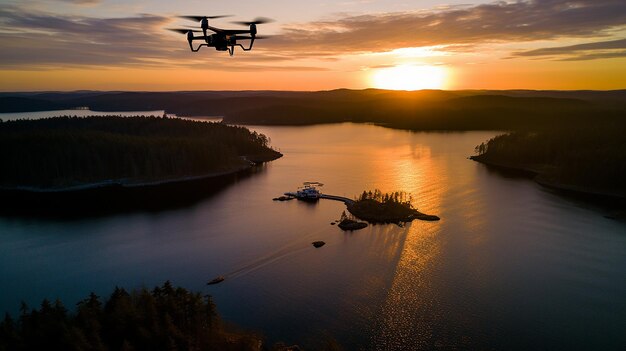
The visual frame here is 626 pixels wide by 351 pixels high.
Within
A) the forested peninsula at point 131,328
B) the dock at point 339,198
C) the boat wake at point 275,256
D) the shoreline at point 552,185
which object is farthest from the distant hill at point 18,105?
the forested peninsula at point 131,328

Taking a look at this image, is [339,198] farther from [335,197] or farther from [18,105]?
[18,105]

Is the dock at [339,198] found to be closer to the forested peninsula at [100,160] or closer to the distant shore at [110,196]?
the distant shore at [110,196]

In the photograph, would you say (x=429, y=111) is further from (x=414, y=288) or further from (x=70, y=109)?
(x=70, y=109)

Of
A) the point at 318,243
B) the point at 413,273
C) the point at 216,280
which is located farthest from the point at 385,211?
the point at 216,280

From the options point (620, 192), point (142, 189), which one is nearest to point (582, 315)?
point (620, 192)

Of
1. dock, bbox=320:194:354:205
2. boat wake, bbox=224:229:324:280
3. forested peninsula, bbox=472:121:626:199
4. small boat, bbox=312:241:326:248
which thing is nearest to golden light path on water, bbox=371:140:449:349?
small boat, bbox=312:241:326:248

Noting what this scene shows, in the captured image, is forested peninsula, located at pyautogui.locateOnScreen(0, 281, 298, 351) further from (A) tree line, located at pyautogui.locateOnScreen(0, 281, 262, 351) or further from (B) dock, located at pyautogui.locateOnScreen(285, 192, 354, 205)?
(B) dock, located at pyautogui.locateOnScreen(285, 192, 354, 205)
